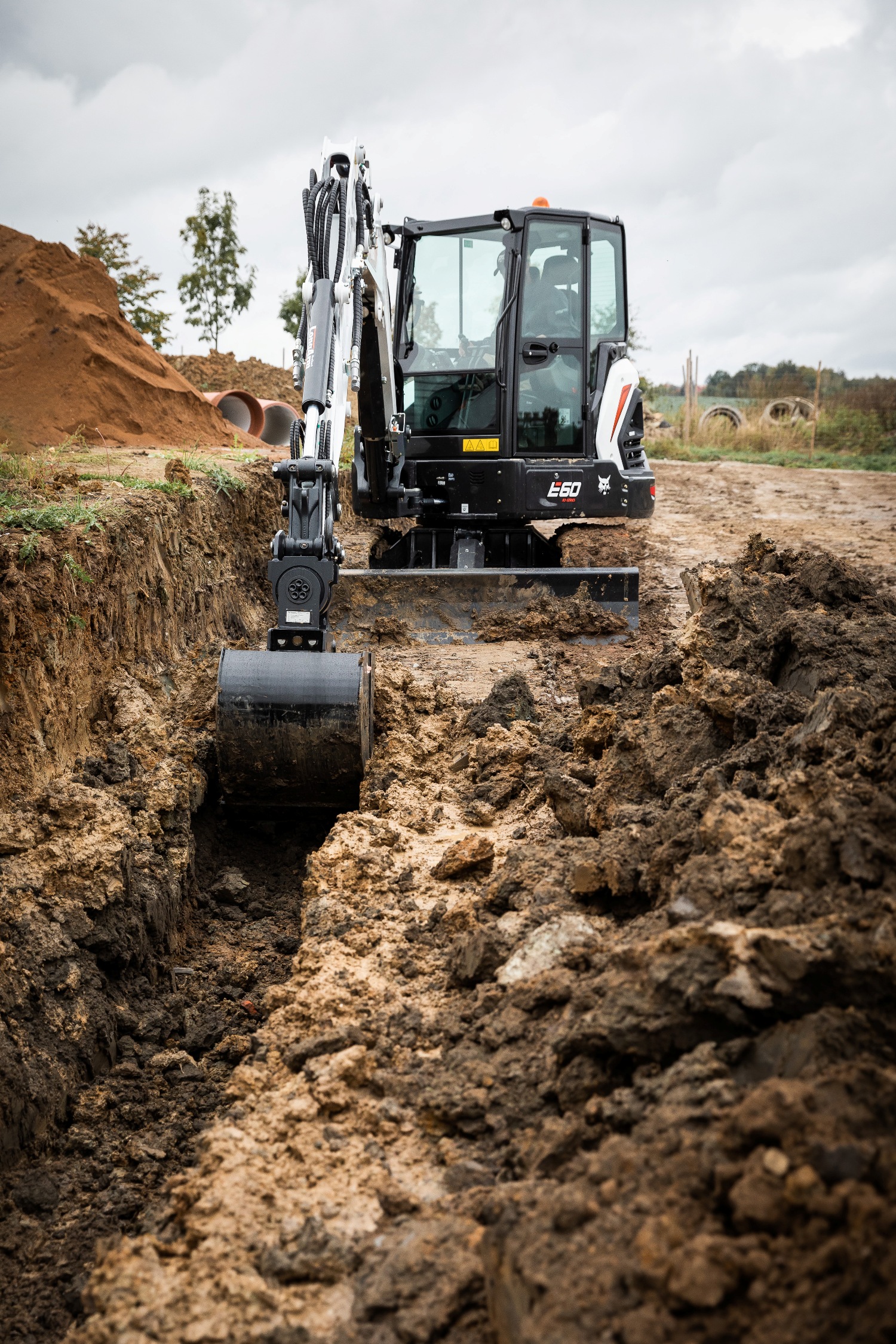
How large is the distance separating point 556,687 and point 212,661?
2163 millimetres

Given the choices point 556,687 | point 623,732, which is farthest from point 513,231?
point 623,732

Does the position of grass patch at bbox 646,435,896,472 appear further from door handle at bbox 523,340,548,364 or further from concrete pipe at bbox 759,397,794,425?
door handle at bbox 523,340,548,364

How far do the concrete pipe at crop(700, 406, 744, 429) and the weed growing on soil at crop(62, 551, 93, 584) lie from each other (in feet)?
72.8

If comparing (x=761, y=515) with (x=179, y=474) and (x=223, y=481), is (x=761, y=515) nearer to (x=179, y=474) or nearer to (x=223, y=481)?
(x=223, y=481)

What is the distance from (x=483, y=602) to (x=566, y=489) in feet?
5.47

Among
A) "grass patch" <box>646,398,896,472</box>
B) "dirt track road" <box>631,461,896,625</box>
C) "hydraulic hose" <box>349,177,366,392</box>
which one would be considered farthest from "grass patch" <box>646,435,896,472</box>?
"hydraulic hose" <box>349,177,366,392</box>

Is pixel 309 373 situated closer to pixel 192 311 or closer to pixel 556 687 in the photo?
pixel 556 687

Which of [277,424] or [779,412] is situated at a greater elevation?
[779,412]

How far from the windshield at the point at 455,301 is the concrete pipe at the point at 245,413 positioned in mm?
5756

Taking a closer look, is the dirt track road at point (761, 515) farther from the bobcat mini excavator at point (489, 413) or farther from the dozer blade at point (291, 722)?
the dozer blade at point (291, 722)

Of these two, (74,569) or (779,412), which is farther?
(779,412)

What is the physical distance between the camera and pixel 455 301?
849cm

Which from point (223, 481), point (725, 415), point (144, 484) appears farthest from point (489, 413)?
point (725, 415)

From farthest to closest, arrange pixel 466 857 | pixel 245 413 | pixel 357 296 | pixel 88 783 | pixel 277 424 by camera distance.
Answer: pixel 277 424 → pixel 245 413 → pixel 357 296 → pixel 88 783 → pixel 466 857
